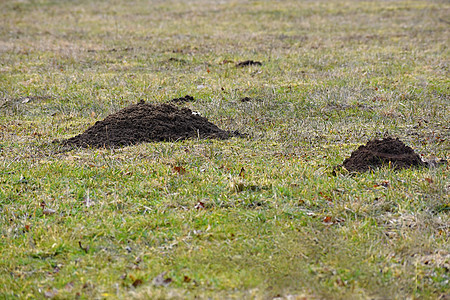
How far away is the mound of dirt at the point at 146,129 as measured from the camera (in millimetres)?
7445

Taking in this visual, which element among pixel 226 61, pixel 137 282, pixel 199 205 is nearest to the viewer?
pixel 137 282

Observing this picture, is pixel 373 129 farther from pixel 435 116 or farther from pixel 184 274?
pixel 184 274

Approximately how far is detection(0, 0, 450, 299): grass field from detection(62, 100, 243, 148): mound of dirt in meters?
0.34

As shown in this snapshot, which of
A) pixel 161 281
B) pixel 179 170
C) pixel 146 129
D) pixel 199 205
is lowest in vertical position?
pixel 161 281

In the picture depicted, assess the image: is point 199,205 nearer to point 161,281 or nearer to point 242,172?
point 242,172

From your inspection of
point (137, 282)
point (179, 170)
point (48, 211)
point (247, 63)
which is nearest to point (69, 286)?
point (137, 282)

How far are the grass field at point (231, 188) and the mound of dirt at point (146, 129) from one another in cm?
34

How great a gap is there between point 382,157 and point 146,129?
3808 millimetres

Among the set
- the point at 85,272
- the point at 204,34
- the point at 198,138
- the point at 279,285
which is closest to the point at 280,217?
the point at 279,285

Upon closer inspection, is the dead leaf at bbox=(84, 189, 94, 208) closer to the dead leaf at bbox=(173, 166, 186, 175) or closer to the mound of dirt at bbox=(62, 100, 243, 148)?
the dead leaf at bbox=(173, 166, 186, 175)

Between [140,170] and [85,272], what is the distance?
220cm

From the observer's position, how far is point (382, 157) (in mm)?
6375

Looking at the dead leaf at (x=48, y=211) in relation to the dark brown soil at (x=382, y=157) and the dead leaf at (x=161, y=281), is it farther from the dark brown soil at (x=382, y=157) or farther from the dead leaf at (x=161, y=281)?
the dark brown soil at (x=382, y=157)

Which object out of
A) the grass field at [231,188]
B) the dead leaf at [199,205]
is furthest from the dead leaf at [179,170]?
the dead leaf at [199,205]
